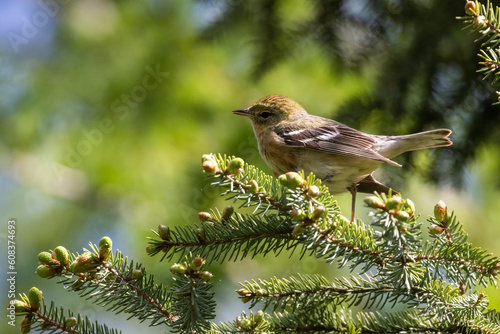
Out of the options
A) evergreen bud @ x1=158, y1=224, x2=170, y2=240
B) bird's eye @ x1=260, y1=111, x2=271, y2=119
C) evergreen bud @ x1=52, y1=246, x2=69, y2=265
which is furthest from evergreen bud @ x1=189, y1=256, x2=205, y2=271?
bird's eye @ x1=260, y1=111, x2=271, y2=119

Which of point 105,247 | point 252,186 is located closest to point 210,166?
point 252,186

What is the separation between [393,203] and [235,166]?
0.72 metres

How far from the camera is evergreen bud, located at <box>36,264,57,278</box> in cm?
221

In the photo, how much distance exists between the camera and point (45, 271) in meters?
2.22

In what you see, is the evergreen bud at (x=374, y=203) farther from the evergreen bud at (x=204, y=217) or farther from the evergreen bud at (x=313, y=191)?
the evergreen bud at (x=204, y=217)

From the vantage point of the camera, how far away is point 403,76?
4.41 meters

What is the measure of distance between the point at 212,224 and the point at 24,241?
359cm

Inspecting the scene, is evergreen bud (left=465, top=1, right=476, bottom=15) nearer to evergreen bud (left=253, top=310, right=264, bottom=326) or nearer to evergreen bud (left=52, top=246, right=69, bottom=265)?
evergreen bud (left=253, top=310, right=264, bottom=326)

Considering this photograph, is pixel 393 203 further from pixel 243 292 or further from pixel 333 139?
pixel 333 139

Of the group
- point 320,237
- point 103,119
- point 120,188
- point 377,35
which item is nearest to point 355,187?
Answer: point 377,35

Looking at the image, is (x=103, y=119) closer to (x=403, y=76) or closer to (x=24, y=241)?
(x=24, y=241)

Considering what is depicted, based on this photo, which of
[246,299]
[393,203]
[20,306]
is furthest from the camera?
[246,299]

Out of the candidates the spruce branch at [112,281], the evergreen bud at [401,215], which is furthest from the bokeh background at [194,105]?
the evergreen bud at [401,215]

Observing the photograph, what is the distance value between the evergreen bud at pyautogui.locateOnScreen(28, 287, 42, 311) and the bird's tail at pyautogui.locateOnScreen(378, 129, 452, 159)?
2.79 meters
